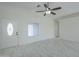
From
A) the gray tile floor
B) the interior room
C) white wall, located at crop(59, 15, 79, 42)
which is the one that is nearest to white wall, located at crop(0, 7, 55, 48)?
the interior room

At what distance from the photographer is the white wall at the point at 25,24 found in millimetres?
2152

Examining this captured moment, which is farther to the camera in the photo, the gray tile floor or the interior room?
the gray tile floor

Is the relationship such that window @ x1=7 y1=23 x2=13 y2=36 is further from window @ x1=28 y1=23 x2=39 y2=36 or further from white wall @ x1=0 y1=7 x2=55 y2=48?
window @ x1=28 y1=23 x2=39 y2=36

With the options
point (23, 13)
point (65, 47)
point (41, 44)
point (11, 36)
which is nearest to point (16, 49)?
point (11, 36)

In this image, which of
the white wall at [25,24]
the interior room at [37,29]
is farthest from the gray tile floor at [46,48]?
the white wall at [25,24]

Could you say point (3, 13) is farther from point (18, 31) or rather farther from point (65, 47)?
point (65, 47)

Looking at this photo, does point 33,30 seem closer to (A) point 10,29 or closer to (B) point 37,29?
(B) point 37,29

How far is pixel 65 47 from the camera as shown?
7.78 feet

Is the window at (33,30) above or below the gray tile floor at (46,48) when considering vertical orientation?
above

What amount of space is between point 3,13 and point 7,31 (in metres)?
0.38

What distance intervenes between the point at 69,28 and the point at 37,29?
2.61ft

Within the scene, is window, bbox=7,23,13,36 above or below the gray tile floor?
above

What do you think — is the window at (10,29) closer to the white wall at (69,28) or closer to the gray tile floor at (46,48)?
the gray tile floor at (46,48)

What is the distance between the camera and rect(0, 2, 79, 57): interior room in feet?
6.89
